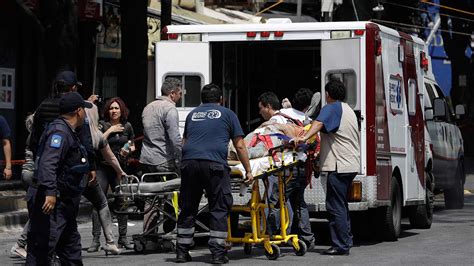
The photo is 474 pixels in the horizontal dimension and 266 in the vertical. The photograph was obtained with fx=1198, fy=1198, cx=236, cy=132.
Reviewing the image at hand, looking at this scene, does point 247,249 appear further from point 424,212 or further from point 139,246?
point 424,212

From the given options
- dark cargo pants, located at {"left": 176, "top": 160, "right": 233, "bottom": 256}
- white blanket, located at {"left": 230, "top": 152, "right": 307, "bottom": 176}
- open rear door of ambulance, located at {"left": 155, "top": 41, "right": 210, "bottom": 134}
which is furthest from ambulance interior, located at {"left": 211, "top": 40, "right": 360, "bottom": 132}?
dark cargo pants, located at {"left": 176, "top": 160, "right": 233, "bottom": 256}

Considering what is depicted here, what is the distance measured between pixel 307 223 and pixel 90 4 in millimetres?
10657

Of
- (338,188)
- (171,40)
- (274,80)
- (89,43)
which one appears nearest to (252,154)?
(338,188)

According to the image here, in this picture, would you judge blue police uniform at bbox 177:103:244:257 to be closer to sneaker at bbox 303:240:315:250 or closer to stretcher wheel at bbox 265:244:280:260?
stretcher wheel at bbox 265:244:280:260

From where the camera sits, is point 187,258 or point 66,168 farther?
point 187,258

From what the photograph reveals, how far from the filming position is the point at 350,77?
14.0 meters

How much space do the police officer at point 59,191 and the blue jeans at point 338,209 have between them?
12.6 feet

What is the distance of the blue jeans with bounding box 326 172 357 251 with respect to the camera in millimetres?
12977

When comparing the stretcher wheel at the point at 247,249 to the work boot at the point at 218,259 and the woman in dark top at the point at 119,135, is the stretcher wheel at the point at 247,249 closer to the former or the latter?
the work boot at the point at 218,259

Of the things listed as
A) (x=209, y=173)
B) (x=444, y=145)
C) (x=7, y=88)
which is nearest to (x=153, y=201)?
(x=209, y=173)

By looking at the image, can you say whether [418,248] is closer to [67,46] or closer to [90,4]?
[67,46]

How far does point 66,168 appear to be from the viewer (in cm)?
983

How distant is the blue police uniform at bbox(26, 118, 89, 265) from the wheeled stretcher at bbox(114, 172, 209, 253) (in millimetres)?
2598

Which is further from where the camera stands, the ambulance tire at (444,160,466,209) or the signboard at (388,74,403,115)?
the ambulance tire at (444,160,466,209)
